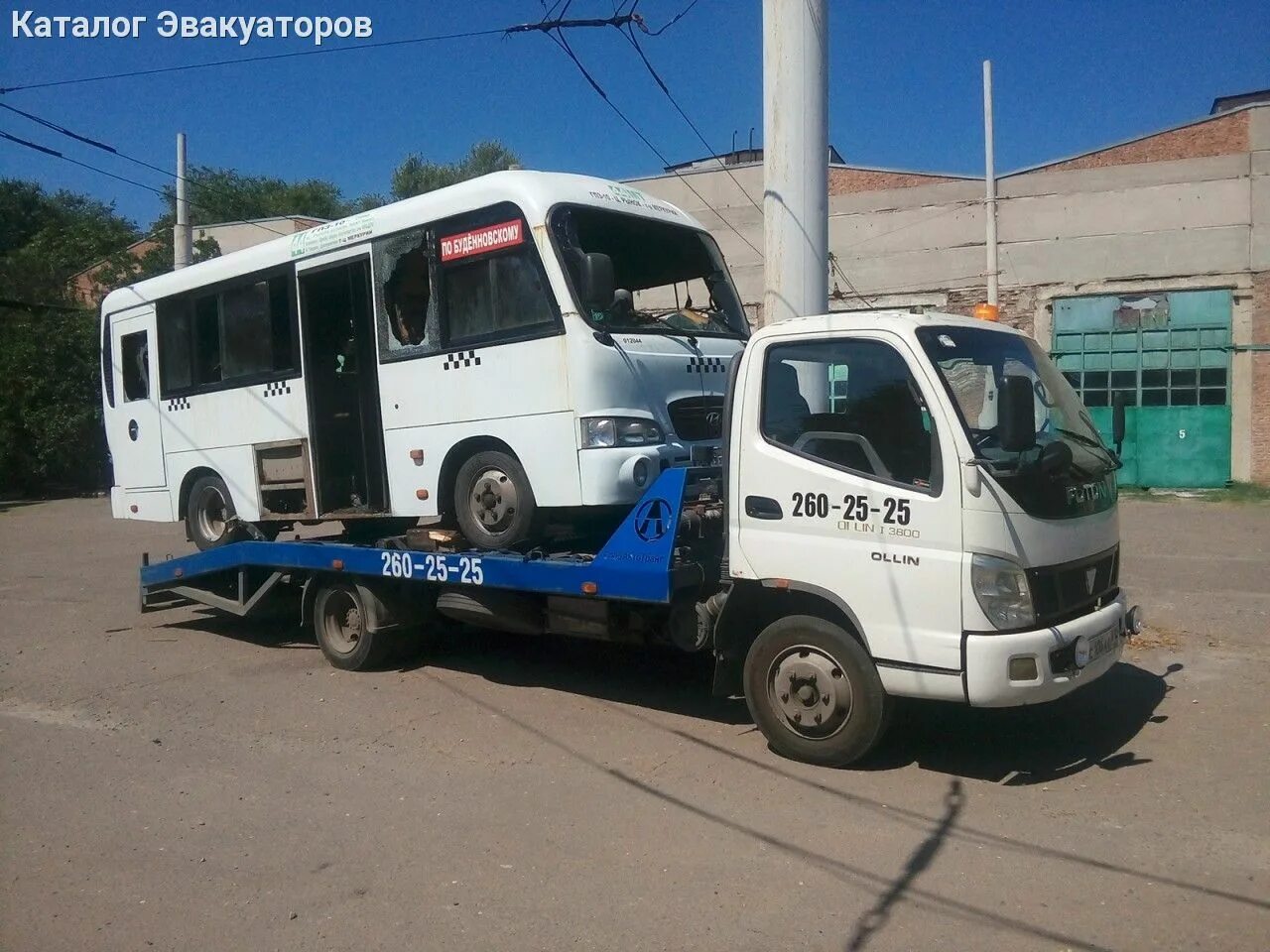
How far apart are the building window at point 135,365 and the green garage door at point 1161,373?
16.8 m

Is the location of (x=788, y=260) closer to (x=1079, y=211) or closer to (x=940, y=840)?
(x=940, y=840)

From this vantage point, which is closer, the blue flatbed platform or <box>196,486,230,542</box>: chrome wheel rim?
the blue flatbed platform

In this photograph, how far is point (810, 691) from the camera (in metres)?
5.59

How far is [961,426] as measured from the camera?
16.8 ft

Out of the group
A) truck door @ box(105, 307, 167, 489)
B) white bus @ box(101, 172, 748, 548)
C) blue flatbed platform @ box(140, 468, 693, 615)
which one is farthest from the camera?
truck door @ box(105, 307, 167, 489)

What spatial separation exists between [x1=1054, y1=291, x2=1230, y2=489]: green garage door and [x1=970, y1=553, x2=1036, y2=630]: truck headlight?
1649 cm

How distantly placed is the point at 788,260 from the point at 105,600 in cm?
846

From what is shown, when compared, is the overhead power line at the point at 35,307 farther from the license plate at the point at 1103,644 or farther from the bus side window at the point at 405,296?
the license plate at the point at 1103,644

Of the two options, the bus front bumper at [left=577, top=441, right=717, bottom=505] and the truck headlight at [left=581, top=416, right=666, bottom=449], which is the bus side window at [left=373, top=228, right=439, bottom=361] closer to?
the truck headlight at [left=581, top=416, right=666, bottom=449]

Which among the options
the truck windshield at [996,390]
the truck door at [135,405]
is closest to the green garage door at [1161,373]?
the truck windshield at [996,390]

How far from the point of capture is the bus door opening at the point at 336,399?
8.24m

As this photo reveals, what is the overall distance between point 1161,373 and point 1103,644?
16.8 meters

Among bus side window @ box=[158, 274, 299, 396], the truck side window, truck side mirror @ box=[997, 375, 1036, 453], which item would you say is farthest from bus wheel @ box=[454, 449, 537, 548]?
truck side mirror @ box=[997, 375, 1036, 453]

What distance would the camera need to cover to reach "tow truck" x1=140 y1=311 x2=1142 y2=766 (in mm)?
5043
